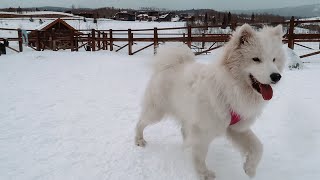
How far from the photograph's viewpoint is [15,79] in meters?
8.74

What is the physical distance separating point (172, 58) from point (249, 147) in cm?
141

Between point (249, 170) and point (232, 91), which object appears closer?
point (232, 91)

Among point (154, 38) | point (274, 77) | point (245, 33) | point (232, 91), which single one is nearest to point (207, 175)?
point (232, 91)

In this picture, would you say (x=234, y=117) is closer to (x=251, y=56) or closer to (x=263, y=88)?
(x=263, y=88)

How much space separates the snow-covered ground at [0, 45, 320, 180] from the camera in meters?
3.22

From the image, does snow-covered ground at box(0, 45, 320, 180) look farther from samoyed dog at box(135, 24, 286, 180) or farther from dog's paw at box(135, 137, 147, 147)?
samoyed dog at box(135, 24, 286, 180)

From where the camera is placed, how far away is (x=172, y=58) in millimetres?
3740

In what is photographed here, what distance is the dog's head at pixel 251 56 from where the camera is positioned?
8.65ft

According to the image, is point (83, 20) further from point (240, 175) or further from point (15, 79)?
point (240, 175)

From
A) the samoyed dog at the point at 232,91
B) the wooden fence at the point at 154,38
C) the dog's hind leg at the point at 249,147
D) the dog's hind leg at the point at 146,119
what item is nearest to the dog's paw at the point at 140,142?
the dog's hind leg at the point at 146,119

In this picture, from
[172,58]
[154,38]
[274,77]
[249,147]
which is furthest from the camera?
[154,38]

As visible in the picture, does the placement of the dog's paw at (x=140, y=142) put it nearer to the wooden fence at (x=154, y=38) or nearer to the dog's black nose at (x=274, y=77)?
the dog's black nose at (x=274, y=77)

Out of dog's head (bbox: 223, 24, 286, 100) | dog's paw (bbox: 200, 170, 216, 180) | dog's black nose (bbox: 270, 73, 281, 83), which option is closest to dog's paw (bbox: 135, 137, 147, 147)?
dog's paw (bbox: 200, 170, 216, 180)

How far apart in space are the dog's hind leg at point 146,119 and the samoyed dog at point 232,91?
29 centimetres
